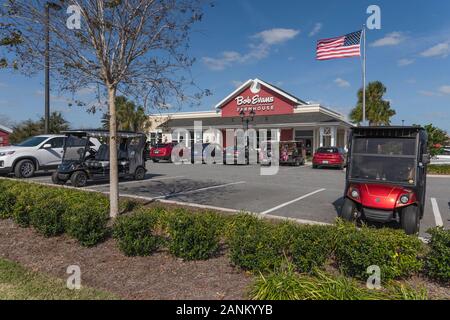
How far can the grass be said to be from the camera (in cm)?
346

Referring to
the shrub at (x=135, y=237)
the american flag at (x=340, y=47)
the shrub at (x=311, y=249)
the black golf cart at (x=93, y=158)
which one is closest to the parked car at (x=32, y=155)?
the black golf cart at (x=93, y=158)

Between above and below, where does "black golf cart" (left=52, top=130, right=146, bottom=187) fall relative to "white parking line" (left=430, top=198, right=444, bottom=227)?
above

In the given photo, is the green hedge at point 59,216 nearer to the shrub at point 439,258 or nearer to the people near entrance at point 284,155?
the shrub at point 439,258

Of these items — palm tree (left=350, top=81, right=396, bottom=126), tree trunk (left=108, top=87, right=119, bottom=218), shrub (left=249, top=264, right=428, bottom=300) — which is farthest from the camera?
palm tree (left=350, top=81, right=396, bottom=126)

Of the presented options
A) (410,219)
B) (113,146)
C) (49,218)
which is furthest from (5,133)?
(410,219)

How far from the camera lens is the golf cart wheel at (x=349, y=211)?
20.3 feet

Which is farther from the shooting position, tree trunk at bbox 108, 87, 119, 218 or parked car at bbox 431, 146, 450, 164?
parked car at bbox 431, 146, 450, 164

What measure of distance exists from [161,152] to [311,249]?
2274cm

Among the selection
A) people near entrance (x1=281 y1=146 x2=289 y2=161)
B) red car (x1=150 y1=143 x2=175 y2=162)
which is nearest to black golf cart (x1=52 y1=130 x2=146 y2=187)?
people near entrance (x1=281 y1=146 x2=289 y2=161)

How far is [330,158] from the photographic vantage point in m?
20.5

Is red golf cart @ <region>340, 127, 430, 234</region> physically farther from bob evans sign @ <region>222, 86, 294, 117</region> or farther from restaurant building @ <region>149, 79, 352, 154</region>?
bob evans sign @ <region>222, 86, 294, 117</region>

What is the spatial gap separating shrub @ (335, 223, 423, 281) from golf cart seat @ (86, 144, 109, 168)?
31.2 feet

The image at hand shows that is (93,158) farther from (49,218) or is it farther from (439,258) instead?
(439,258)

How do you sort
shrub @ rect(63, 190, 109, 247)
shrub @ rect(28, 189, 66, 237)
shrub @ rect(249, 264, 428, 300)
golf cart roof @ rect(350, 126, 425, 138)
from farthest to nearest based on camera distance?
golf cart roof @ rect(350, 126, 425, 138) < shrub @ rect(28, 189, 66, 237) < shrub @ rect(63, 190, 109, 247) < shrub @ rect(249, 264, 428, 300)
